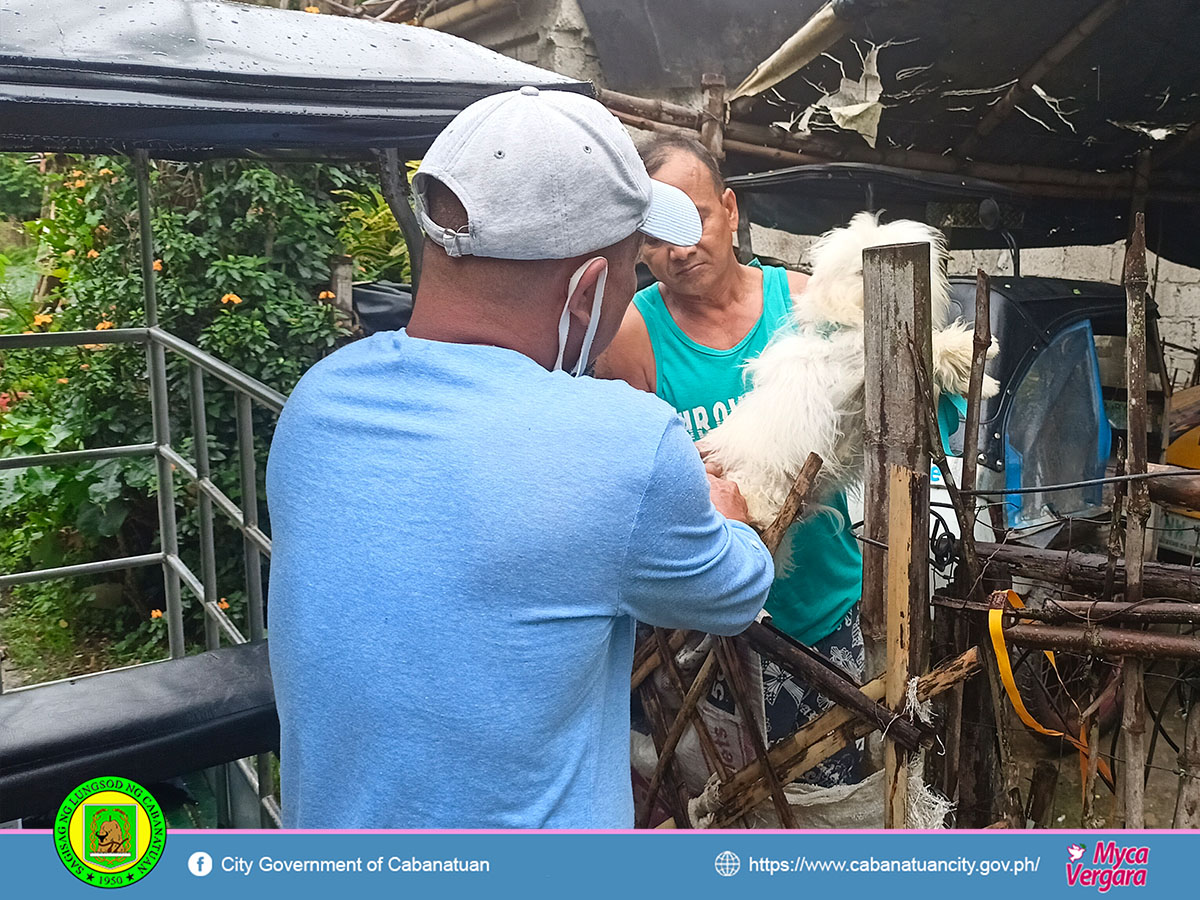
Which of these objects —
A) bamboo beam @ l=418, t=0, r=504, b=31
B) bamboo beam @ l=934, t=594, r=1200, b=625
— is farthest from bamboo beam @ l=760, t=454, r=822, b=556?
bamboo beam @ l=418, t=0, r=504, b=31

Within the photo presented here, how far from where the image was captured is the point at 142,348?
5.23 metres

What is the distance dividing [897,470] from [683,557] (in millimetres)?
794

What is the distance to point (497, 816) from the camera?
1073 millimetres

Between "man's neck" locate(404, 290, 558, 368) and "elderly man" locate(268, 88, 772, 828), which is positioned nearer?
"elderly man" locate(268, 88, 772, 828)

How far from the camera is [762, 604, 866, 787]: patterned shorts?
210 cm

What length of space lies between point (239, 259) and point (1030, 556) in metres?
4.52

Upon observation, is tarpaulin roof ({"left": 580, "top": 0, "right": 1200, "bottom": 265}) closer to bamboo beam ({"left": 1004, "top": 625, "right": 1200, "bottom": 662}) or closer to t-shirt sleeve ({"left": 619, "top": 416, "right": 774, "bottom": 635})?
bamboo beam ({"left": 1004, "top": 625, "right": 1200, "bottom": 662})

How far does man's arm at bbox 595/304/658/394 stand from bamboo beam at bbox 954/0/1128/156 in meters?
2.99

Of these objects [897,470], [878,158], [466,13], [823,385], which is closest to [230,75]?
[823,385]

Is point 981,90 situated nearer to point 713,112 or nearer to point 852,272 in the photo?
point 713,112

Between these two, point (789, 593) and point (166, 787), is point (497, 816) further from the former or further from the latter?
point (166, 787)

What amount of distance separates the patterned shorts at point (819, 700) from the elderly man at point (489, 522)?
1.05 metres
